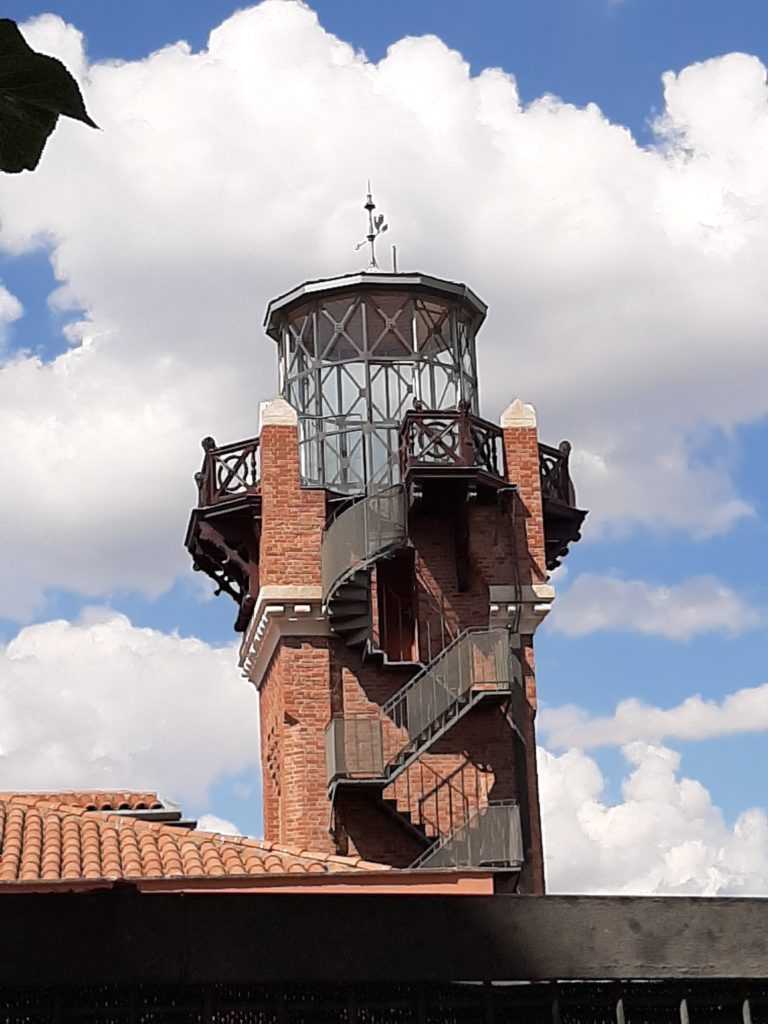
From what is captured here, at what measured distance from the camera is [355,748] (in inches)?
1002

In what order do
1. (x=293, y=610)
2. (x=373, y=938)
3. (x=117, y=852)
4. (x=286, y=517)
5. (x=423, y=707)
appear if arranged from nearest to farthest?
(x=373, y=938) < (x=117, y=852) < (x=423, y=707) < (x=293, y=610) < (x=286, y=517)

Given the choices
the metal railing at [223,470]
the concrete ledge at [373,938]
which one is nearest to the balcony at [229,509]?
the metal railing at [223,470]

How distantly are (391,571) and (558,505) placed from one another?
323 cm

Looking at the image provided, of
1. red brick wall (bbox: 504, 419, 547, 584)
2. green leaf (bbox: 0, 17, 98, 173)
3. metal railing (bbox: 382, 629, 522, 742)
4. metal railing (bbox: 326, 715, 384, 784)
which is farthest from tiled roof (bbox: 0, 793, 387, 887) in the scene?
green leaf (bbox: 0, 17, 98, 173)

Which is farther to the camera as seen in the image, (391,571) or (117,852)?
(391,571)

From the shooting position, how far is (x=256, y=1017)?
4777 millimetres

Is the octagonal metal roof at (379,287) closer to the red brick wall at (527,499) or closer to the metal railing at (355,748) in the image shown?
the red brick wall at (527,499)

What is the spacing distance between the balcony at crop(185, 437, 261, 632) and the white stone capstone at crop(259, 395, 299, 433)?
463 millimetres

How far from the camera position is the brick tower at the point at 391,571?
84.4 feet

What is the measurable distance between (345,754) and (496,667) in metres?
2.81

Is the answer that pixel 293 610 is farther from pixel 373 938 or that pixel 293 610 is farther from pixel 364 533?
pixel 373 938

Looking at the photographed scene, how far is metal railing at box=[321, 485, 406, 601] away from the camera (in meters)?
25.8

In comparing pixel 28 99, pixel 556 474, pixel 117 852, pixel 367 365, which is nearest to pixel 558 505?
pixel 556 474

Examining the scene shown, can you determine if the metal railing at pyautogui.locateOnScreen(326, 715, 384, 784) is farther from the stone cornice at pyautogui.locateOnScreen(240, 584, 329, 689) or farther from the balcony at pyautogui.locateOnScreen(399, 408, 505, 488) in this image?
the balcony at pyautogui.locateOnScreen(399, 408, 505, 488)
